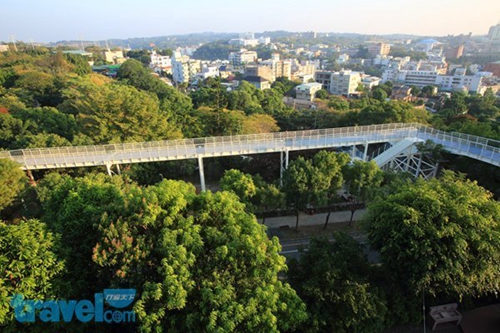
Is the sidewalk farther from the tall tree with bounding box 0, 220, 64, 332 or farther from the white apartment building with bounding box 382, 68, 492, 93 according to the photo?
the white apartment building with bounding box 382, 68, 492, 93

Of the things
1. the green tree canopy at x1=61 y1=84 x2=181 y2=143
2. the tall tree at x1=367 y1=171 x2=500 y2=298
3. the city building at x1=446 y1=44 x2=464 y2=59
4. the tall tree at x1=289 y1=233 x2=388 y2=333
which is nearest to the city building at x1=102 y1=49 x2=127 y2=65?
the green tree canopy at x1=61 y1=84 x2=181 y2=143

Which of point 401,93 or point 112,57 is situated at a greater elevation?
point 112,57

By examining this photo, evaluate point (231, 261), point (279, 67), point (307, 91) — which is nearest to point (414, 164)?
point (231, 261)

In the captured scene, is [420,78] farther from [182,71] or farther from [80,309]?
[80,309]

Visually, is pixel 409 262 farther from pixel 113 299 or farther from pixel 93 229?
pixel 93 229

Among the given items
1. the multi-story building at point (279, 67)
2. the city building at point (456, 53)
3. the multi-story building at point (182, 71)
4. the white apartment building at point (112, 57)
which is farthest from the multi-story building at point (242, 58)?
the city building at point (456, 53)

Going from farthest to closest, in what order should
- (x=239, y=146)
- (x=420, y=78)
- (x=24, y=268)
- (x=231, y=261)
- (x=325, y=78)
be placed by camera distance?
(x=420, y=78) → (x=325, y=78) → (x=239, y=146) → (x=231, y=261) → (x=24, y=268)
